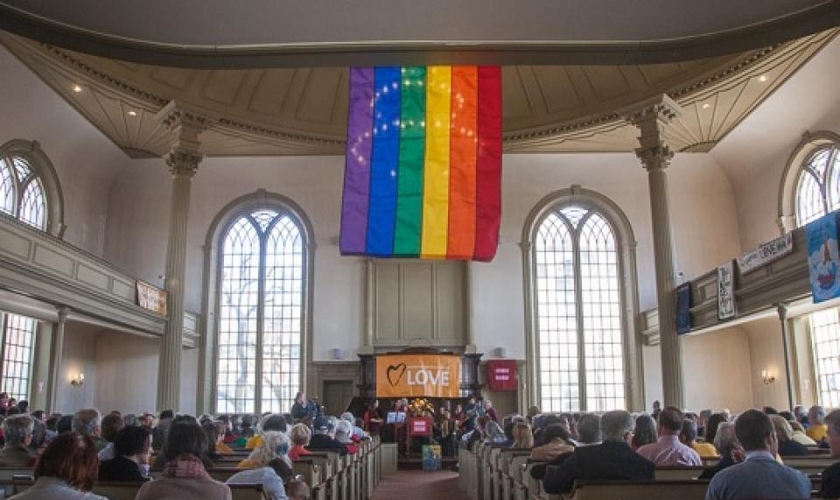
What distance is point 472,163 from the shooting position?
6.95 m

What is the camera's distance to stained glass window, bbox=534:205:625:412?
18047mm

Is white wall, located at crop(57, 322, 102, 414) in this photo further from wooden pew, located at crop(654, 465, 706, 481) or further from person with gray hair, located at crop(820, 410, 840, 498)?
person with gray hair, located at crop(820, 410, 840, 498)

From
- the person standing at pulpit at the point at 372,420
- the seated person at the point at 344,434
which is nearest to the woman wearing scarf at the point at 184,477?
the seated person at the point at 344,434

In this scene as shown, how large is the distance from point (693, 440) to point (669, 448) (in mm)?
1798

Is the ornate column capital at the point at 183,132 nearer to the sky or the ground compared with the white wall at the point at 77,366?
nearer to the sky

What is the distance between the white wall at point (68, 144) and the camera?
13500 millimetres

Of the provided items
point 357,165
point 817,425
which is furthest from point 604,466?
point 817,425

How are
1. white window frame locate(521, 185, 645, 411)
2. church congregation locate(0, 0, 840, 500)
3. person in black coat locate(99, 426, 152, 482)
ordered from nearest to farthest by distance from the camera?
person in black coat locate(99, 426, 152, 482) < church congregation locate(0, 0, 840, 500) < white window frame locate(521, 185, 645, 411)

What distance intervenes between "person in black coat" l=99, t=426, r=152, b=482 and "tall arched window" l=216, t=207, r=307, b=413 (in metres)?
14.0

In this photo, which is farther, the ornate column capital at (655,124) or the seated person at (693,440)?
the ornate column capital at (655,124)

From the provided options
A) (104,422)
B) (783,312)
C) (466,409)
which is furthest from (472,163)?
(466,409)

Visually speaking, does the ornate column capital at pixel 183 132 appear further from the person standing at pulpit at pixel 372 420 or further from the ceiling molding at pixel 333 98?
the person standing at pulpit at pixel 372 420

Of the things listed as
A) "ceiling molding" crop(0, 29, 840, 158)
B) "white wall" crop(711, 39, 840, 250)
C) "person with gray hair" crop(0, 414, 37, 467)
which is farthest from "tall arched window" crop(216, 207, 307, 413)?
"person with gray hair" crop(0, 414, 37, 467)

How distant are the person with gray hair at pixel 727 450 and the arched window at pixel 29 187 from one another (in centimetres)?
1324
